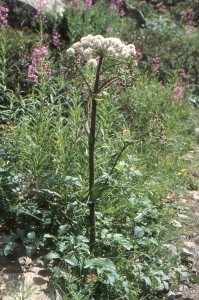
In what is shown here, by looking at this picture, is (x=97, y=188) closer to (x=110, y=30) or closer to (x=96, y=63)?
(x=96, y=63)

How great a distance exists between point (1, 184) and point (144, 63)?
5.81 meters

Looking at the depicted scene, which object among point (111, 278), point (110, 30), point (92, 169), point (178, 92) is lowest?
point (111, 278)

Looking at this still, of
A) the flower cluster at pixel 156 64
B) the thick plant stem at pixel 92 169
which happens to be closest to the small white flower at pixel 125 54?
the thick plant stem at pixel 92 169

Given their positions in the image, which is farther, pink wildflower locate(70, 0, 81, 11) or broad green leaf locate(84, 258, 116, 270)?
pink wildflower locate(70, 0, 81, 11)

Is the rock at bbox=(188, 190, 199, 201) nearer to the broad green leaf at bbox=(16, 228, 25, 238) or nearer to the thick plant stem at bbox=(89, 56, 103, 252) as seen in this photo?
the thick plant stem at bbox=(89, 56, 103, 252)

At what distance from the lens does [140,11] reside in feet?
46.9

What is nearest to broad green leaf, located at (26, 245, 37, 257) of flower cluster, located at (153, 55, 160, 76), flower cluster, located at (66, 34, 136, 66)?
flower cluster, located at (66, 34, 136, 66)

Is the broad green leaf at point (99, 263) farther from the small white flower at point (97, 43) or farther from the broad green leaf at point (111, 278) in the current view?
the small white flower at point (97, 43)

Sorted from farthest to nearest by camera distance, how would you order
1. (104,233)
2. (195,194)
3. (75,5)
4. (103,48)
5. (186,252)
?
(75,5), (195,194), (186,252), (104,233), (103,48)

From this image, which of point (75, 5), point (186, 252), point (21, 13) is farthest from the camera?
point (75, 5)

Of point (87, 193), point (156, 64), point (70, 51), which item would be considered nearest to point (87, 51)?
point (70, 51)

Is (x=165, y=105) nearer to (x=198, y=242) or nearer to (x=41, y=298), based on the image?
(x=198, y=242)

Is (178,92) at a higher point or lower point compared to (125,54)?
lower

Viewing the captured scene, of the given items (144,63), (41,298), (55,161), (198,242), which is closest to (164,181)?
(198,242)
